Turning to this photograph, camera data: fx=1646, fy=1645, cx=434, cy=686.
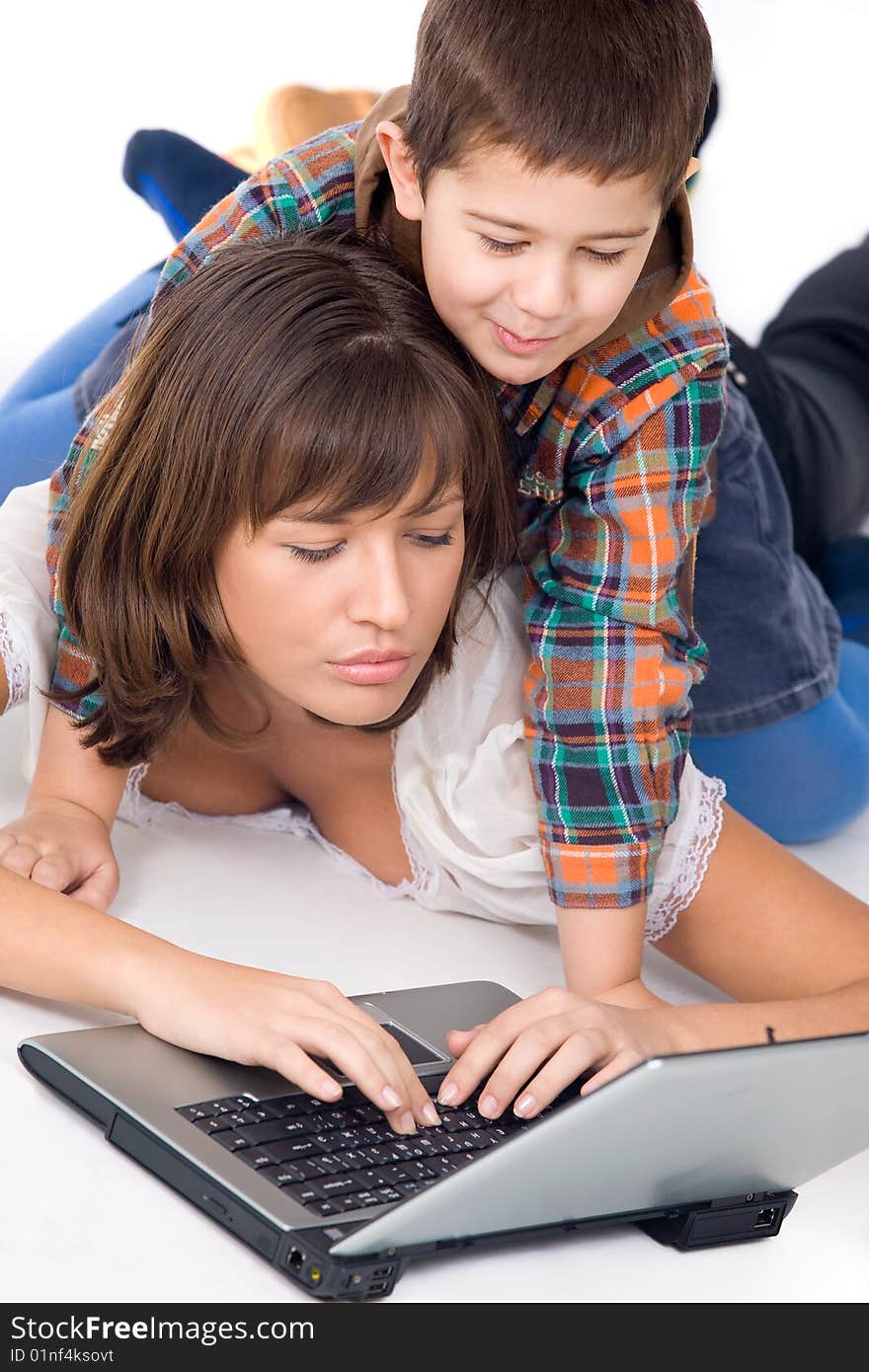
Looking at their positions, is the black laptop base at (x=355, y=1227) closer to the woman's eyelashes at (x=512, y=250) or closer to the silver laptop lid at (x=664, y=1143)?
the silver laptop lid at (x=664, y=1143)

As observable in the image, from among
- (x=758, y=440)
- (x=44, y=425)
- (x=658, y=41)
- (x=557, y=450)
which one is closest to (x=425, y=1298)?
(x=557, y=450)

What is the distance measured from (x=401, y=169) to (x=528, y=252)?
14 cm

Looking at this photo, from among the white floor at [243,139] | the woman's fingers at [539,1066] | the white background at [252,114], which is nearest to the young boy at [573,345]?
the white floor at [243,139]

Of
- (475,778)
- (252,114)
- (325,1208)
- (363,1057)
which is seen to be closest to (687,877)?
(475,778)

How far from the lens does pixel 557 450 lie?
1175 millimetres

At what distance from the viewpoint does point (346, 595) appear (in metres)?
1.04

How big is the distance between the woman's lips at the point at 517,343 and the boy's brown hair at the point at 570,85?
108 mm

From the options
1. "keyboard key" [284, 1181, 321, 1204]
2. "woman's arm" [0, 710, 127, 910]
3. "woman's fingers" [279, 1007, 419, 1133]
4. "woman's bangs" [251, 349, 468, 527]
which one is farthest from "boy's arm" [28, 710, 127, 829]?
"keyboard key" [284, 1181, 321, 1204]

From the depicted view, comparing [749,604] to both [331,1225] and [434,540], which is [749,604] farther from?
[331,1225]

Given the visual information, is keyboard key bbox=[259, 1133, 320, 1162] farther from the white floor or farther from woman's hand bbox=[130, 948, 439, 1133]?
the white floor

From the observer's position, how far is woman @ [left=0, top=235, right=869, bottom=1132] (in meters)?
0.94

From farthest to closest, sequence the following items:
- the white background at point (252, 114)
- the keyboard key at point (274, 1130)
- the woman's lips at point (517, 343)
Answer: the white background at point (252, 114) < the woman's lips at point (517, 343) < the keyboard key at point (274, 1130)

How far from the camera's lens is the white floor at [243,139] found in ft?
4.01

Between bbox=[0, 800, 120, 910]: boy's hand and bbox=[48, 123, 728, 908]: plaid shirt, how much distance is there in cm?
27
